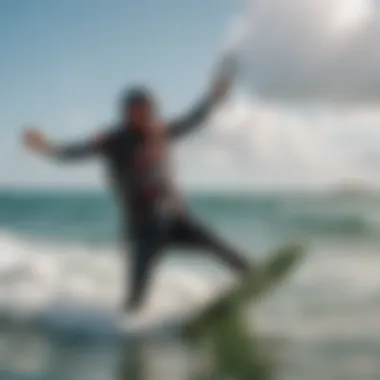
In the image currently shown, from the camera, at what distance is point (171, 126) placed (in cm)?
124

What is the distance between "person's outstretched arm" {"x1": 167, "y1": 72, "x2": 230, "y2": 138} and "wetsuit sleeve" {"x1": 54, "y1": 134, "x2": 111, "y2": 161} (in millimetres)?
105

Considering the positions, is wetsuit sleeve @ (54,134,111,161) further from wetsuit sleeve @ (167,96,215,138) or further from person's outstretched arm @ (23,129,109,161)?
wetsuit sleeve @ (167,96,215,138)

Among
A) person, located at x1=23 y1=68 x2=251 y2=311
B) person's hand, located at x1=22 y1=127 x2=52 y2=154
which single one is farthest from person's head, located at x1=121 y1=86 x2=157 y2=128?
person's hand, located at x1=22 y1=127 x2=52 y2=154

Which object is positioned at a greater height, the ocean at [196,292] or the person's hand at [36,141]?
the person's hand at [36,141]

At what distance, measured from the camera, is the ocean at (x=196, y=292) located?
1228 mm

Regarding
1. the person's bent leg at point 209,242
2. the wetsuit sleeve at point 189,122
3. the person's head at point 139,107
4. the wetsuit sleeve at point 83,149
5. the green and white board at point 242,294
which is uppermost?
the person's head at point 139,107

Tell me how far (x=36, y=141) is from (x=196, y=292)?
13.6 inches

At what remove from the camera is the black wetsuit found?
1.24m

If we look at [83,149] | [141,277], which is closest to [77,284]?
[141,277]

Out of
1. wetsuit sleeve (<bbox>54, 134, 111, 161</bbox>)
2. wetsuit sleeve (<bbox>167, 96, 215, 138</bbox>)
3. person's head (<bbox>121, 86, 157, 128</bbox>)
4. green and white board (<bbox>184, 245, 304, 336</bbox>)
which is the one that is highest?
person's head (<bbox>121, 86, 157, 128</bbox>)

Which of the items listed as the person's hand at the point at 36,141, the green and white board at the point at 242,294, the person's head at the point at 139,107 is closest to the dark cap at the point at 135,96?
the person's head at the point at 139,107

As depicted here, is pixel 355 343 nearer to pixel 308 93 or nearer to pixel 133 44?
pixel 308 93

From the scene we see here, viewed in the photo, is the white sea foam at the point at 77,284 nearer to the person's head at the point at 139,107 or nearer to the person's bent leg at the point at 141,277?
the person's bent leg at the point at 141,277

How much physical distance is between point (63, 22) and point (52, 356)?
53cm
